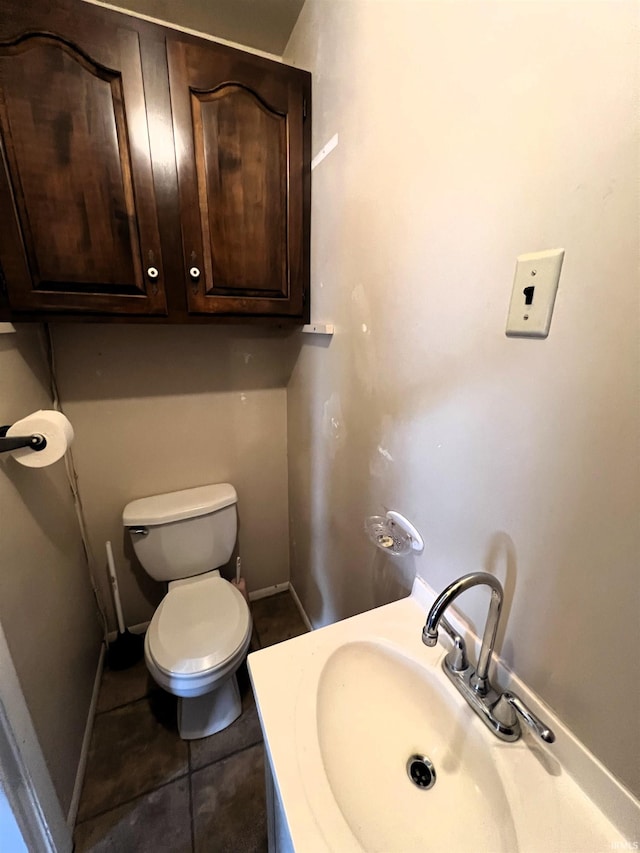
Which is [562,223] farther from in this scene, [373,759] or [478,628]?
[373,759]

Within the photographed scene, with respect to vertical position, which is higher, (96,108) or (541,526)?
(96,108)

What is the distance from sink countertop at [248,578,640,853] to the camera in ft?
1.54

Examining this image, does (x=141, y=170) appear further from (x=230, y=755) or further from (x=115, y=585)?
(x=230, y=755)

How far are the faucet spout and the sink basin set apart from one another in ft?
0.37

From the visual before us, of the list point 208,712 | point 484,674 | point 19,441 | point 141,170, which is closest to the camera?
point 484,674

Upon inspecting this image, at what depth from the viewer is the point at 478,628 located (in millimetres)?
697

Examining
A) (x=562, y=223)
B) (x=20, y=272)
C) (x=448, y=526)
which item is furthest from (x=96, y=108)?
(x=448, y=526)

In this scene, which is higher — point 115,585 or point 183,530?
point 183,530

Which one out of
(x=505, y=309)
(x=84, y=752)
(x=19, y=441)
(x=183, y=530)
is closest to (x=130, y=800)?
(x=84, y=752)

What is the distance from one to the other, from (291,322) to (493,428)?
905mm

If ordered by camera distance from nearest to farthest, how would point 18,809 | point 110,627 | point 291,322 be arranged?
point 18,809, point 291,322, point 110,627

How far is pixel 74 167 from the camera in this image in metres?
0.93

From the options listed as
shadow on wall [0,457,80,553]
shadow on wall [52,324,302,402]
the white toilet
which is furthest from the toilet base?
shadow on wall [52,324,302,402]

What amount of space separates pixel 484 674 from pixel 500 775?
13cm
